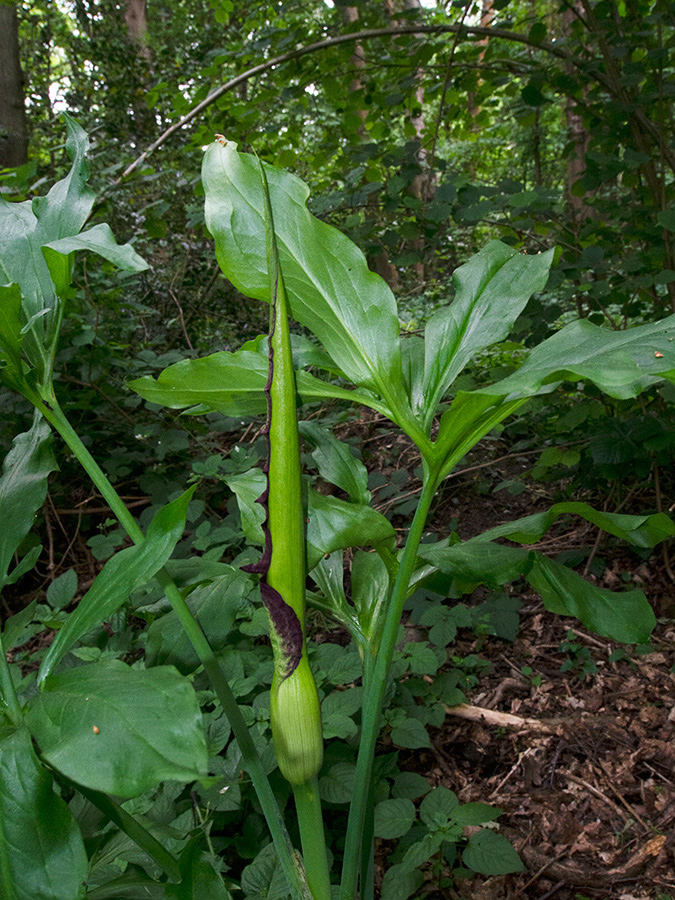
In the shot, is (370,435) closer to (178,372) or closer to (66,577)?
(66,577)

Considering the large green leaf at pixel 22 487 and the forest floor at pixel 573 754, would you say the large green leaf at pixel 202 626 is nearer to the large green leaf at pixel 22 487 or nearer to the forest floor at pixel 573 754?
the large green leaf at pixel 22 487

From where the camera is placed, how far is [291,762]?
47 centimetres

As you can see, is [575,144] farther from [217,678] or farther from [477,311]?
[217,678]

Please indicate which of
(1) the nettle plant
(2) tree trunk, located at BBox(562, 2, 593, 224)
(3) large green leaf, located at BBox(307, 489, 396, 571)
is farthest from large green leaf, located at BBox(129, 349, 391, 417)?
(2) tree trunk, located at BBox(562, 2, 593, 224)

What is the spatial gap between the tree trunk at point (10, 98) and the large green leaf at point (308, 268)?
318cm

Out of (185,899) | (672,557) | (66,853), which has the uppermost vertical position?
(66,853)

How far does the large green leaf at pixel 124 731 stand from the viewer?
0.32 metres

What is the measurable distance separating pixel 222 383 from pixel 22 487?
0.73ft

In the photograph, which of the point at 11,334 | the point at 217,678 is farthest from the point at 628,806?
the point at 11,334

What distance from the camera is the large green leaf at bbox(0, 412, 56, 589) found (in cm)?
56

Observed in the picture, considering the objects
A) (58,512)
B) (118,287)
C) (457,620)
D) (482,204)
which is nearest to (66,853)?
(457,620)

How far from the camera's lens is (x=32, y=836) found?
39cm

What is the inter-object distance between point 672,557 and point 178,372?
2070 mm

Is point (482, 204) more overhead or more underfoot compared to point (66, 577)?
more overhead
